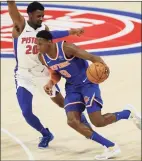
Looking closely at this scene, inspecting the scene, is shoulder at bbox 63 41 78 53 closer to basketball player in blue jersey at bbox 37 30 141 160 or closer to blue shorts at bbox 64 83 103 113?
basketball player in blue jersey at bbox 37 30 141 160

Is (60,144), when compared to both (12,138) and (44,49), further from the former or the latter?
(44,49)

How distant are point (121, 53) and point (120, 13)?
335cm

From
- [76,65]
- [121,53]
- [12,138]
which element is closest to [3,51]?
[121,53]

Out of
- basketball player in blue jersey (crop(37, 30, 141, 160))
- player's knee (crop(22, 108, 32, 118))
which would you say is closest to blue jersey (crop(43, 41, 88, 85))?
basketball player in blue jersey (crop(37, 30, 141, 160))

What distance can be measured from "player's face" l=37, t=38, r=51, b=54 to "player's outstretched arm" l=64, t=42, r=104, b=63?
218 millimetres

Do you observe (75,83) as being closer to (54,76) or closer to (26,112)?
(54,76)

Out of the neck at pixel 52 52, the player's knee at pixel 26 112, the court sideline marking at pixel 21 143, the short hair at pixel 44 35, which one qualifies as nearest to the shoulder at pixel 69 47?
the neck at pixel 52 52

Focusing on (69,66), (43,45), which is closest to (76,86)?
(69,66)

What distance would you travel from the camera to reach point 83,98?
23.3 ft

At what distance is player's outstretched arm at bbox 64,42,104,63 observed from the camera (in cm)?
673

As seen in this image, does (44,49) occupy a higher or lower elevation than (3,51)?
higher

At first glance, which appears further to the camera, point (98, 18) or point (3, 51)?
point (98, 18)

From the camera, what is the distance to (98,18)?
14352 millimetres

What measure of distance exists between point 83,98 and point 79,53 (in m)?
0.64
